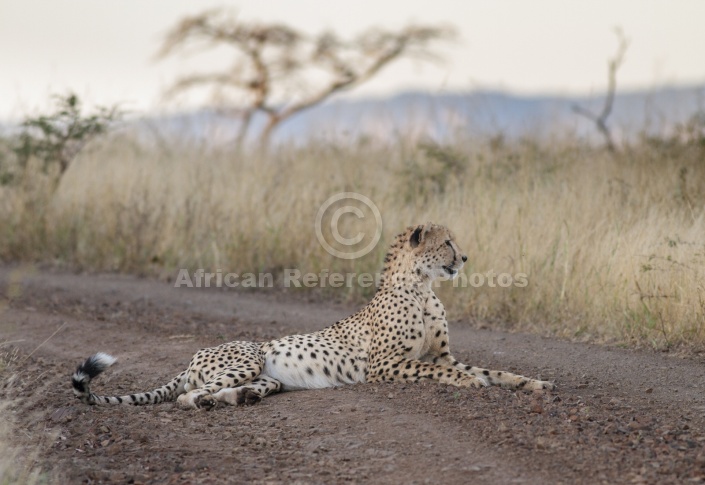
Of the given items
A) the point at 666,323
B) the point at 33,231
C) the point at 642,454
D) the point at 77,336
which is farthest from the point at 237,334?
the point at 33,231

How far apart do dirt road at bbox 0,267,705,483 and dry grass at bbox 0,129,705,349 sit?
51cm

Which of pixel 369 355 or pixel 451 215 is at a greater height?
pixel 451 215

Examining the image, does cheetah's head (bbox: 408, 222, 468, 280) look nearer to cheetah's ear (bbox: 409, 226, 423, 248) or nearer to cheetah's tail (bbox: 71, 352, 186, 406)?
cheetah's ear (bbox: 409, 226, 423, 248)

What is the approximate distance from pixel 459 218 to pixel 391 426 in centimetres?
365

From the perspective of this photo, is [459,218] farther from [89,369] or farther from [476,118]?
[89,369]

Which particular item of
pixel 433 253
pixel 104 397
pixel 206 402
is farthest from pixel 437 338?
pixel 104 397

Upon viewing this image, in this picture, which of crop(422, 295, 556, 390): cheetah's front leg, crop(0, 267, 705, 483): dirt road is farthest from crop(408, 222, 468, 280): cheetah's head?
crop(0, 267, 705, 483): dirt road

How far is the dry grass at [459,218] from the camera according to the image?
18.6ft

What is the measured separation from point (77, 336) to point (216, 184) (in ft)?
11.6

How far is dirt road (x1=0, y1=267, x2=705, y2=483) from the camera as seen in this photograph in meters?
3.15

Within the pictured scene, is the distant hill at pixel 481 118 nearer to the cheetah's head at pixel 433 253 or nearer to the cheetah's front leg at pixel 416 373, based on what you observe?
the cheetah's head at pixel 433 253

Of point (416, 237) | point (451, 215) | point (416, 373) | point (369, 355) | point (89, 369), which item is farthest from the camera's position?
point (451, 215)

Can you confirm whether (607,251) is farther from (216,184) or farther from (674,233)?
(216,184)

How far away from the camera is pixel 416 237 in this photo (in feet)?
15.6
